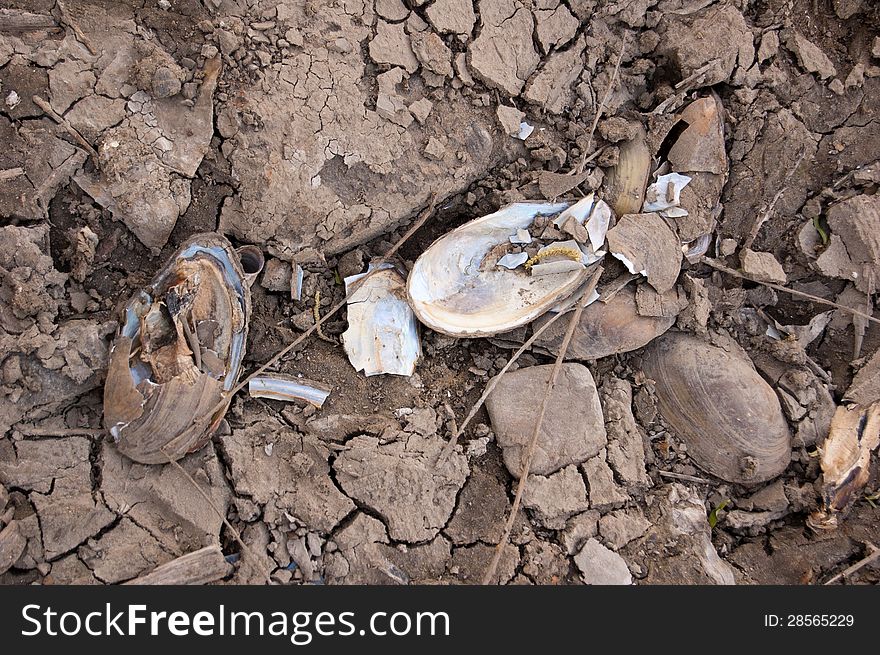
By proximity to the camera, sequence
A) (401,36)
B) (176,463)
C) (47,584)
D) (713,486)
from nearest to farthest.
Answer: (47,584)
(176,463)
(401,36)
(713,486)

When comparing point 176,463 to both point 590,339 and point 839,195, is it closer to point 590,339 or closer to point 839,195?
point 590,339

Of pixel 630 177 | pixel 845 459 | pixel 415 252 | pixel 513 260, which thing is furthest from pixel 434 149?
pixel 845 459

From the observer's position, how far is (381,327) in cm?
259

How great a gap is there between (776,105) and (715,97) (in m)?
0.27

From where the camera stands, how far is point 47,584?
2.08 m

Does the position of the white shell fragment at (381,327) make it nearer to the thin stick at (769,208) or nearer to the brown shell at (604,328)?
the brown shell at (604,328)

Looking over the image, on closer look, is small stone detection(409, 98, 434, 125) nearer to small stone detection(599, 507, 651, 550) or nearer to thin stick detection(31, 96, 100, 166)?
thin stick detection(31, 96, 100, 166)

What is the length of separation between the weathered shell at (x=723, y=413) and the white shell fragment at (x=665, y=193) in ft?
1.90

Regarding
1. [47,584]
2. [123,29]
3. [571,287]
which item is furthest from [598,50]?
[47,584]

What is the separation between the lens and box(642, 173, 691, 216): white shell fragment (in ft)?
8.53

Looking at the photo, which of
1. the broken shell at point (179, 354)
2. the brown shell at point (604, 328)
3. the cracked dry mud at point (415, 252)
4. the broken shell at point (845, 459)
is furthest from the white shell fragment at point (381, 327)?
the broken shell at point (845, 459)

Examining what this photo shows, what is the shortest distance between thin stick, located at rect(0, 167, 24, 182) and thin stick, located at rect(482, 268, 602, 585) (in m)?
2.06

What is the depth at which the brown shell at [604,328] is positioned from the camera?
2.59m

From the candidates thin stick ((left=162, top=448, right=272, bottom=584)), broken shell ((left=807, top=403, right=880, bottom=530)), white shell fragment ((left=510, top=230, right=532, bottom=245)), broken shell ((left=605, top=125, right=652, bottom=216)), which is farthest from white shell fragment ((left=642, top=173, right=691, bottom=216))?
thin stick ((left=162, top=448, right=272, bottom=584))
